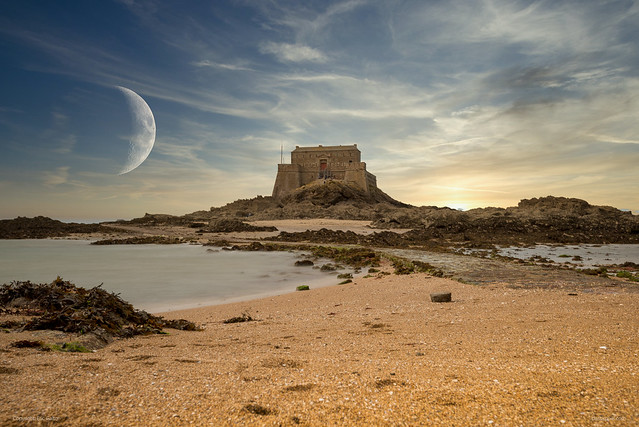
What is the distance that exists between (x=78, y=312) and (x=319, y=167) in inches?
2290

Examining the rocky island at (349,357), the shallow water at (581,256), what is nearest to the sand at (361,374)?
the rocky island at (349,357)

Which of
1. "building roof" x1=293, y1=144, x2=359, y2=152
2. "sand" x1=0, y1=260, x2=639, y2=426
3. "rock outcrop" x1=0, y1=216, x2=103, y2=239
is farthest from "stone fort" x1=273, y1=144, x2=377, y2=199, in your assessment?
"sand" x1=0, y1=260, x2=639, y2=426

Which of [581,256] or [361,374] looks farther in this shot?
[581,256]

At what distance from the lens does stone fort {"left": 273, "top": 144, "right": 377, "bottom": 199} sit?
59.3 metres

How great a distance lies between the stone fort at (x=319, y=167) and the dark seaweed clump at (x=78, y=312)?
5341cm

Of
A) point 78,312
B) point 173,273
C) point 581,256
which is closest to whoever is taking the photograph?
point 78,312

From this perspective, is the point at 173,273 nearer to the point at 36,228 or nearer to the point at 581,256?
the point at 581,256

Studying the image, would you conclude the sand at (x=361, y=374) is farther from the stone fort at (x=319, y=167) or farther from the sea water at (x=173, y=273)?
the stone fort at (x=319, y=167)

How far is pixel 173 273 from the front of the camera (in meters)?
11.4

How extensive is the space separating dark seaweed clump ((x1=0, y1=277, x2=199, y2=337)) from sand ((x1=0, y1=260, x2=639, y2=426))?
310 millimetres

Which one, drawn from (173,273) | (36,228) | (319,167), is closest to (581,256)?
(173,273)

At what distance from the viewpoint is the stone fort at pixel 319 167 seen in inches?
2336

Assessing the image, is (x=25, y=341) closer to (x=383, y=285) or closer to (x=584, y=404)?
(x=584, y=404)

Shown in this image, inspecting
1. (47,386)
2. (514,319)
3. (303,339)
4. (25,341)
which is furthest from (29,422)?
(514,319)
